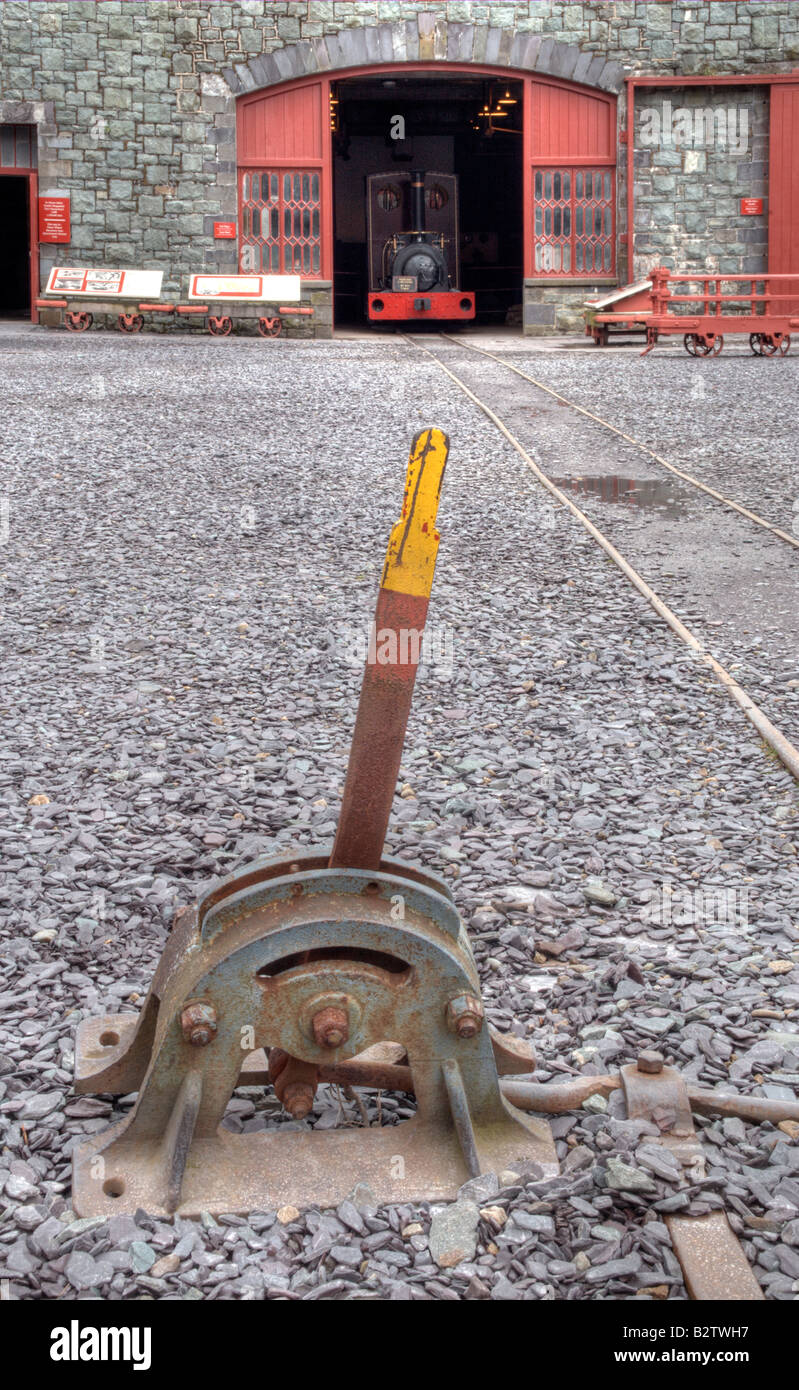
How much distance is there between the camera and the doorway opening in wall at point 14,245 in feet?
100

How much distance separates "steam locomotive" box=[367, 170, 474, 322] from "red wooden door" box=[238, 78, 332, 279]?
1.99 meters

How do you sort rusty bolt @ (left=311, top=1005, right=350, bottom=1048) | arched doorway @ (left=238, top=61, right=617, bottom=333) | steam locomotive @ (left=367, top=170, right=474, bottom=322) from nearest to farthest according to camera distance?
rusty bolt @ (left=311, top=1005, right=350, bottom=1048), arched doorway @ (left=238, top=61, right=617, bottom=333), steam locomotive @ (left=367, top=170, right=474, bottom=322)

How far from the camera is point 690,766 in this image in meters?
4.27

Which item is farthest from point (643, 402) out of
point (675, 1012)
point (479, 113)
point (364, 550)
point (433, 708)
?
point (479, 113)

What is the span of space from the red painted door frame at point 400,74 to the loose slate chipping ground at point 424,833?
15.2 meters

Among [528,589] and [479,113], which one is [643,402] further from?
[479,113]

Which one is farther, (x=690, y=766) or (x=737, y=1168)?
(x=690, y=766)

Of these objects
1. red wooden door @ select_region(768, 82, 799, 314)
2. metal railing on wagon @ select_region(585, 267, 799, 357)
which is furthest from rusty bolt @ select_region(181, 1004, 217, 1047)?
red wooden door @ select_region(768, 82, 799, 314)

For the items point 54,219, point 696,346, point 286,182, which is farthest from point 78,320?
point 696,346

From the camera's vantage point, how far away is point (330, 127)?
2211 centimetres

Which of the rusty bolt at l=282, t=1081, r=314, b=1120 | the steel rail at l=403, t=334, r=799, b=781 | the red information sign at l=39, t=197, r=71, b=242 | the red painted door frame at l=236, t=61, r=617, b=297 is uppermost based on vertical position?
the red painted door frame at l=236, t=61, r=617, b=297

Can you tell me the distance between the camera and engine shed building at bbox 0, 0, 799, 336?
21156 mm

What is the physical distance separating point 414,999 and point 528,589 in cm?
429

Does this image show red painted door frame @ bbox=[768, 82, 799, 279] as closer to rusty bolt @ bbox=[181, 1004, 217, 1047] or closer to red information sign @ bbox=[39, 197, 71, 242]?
red information sign @ bbox=[39, 197, 71, 242]
